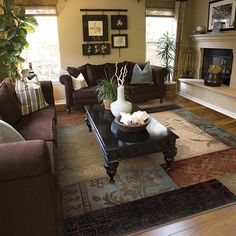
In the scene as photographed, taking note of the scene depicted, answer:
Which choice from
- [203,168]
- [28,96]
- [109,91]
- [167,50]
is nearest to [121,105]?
[109,91]

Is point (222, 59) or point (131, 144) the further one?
point (222, 59)

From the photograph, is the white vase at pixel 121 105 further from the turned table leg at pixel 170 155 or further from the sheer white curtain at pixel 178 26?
the sheer white curtain at pixel 178 26

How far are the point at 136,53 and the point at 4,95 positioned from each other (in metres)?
3.47

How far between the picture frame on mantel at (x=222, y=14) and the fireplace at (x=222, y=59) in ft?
1.47

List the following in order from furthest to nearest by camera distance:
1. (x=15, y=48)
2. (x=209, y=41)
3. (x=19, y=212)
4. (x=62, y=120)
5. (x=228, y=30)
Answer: (x=209, y=41), (x=228, y=30), (x=62, y=120), (x=15, y=48), (x=19, y=212)

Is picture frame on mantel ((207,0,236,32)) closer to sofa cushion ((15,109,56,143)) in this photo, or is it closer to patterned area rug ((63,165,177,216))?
patterned area rug ((63,165,177,216))

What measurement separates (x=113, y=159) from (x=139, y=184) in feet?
1.21

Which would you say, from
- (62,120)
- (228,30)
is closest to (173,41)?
(228,30)

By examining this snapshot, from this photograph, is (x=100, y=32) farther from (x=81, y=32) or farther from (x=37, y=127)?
(x=37, y=127)

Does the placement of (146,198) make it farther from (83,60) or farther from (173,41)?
(173,41)

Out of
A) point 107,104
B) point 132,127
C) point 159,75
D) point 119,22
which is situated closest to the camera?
point 132,127

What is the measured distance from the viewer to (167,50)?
206 inches

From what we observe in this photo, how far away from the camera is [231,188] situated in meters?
2.09

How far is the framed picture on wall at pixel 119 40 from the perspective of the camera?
16.4 ft
